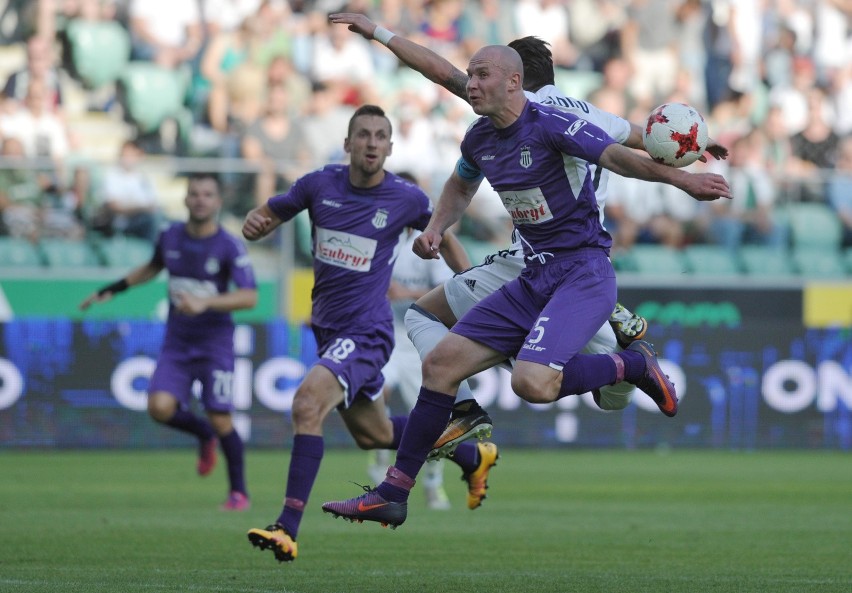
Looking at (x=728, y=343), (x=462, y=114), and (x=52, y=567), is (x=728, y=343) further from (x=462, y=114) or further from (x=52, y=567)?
(x=52, y=567)

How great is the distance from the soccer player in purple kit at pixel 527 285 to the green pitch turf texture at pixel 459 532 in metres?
0.80

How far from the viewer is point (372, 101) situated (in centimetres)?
2031

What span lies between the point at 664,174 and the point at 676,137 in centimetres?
32

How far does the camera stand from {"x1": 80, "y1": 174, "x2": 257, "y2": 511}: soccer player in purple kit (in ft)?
39.3

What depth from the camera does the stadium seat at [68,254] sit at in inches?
666

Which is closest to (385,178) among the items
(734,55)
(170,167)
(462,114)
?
(170,167)

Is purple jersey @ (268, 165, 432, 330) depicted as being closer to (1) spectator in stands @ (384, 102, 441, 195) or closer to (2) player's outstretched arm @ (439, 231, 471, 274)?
(2) player's outstretched arm @ (439, 231, 471, 274)

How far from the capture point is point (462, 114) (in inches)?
794

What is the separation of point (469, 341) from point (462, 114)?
41.1ft

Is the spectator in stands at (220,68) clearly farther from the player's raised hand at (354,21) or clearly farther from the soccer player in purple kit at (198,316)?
the player's raised hand at (354,21)

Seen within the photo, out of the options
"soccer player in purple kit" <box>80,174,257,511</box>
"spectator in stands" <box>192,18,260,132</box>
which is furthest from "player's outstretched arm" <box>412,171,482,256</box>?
"spectator in stands" <box>192,18,260,132</box>

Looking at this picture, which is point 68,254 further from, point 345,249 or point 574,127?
point 574,127

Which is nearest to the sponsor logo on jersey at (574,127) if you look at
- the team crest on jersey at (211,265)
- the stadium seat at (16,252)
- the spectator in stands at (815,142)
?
the team crest on jersey at (211,265)

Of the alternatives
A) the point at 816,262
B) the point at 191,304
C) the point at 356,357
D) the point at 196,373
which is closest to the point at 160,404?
the point at 196,373
